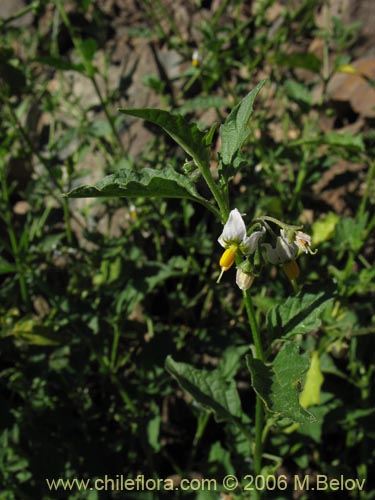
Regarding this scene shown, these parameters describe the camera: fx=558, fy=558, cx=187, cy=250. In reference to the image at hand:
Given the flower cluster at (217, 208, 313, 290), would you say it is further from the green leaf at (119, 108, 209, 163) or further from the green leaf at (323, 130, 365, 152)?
the green leaf at (323, 130, 365, 152)

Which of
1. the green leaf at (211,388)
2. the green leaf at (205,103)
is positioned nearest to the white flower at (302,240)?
the green leaf at (211,388)

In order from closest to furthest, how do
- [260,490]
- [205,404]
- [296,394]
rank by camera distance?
1. [296,394]
2. [205,404]
3. [260,490]

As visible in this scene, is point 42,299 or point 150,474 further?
point 42,299

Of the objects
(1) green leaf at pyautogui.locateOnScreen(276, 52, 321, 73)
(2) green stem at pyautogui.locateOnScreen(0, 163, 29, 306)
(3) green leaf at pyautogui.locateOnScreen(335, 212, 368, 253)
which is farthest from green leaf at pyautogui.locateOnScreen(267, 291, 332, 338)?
(1) green leaf at pyautogui.locateOnScreen(276, 52, 321, 73)

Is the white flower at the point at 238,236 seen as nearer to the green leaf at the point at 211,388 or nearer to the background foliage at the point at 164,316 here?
the background foliage at the point at 164,316

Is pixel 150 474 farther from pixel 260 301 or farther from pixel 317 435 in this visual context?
pixel 260 301

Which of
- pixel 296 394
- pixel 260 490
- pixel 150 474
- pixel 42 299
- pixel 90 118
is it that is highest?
pixel 90 118

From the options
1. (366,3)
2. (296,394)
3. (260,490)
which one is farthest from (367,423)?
(366,3)
